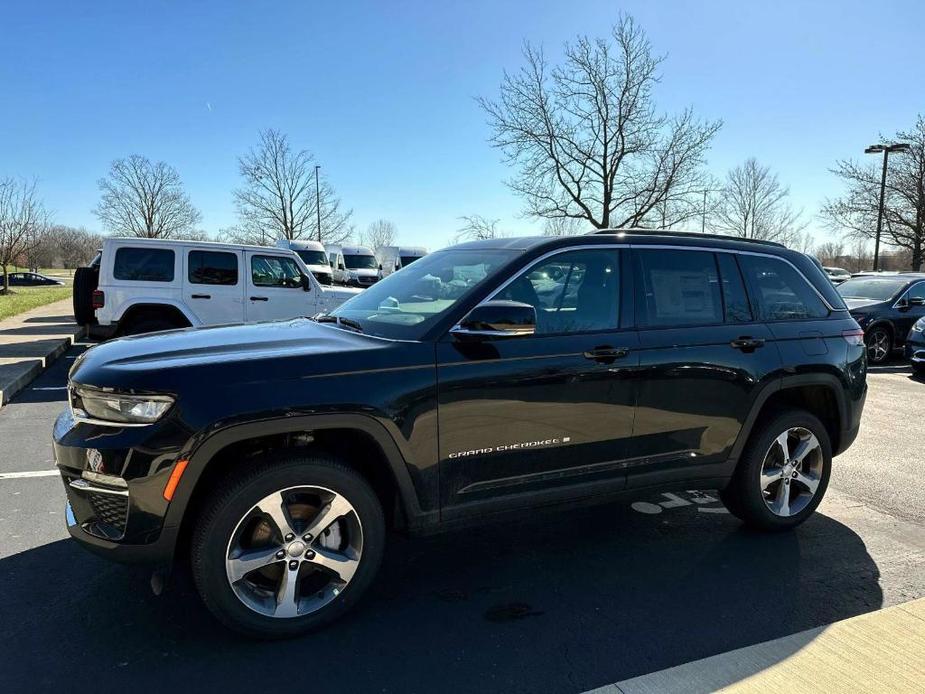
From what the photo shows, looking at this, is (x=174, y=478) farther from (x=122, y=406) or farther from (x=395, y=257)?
(x=395, y=257)

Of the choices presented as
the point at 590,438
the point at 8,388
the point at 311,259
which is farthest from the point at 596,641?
the point at 311,259

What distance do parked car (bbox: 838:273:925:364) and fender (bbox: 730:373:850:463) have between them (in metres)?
8.85

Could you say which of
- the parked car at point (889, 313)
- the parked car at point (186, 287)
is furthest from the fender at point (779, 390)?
the parked car at point (889, 313)

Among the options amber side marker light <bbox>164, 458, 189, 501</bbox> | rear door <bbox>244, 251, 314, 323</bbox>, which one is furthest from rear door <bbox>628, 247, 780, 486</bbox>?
rear door <bbox>244, 251, 314, 323</bbox>

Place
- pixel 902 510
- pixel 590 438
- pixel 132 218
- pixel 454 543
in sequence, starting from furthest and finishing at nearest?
pixel 132 218 → pixel 902 510 → pixel 454 543 → pixel 590 438

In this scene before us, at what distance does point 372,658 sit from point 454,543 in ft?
4.09

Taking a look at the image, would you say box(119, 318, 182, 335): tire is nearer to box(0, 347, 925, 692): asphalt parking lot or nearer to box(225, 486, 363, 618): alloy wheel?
box(0, 347, 925, 692): asphalt parking lot

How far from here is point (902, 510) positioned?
4531 mm

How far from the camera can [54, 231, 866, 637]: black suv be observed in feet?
8.62

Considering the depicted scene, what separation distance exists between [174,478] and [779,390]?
3472mm

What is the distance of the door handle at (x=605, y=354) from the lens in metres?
3.32

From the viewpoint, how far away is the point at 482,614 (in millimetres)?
3082

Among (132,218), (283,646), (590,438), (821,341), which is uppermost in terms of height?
(132,218)

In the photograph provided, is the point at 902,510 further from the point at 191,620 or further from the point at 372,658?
the point at 191,620
